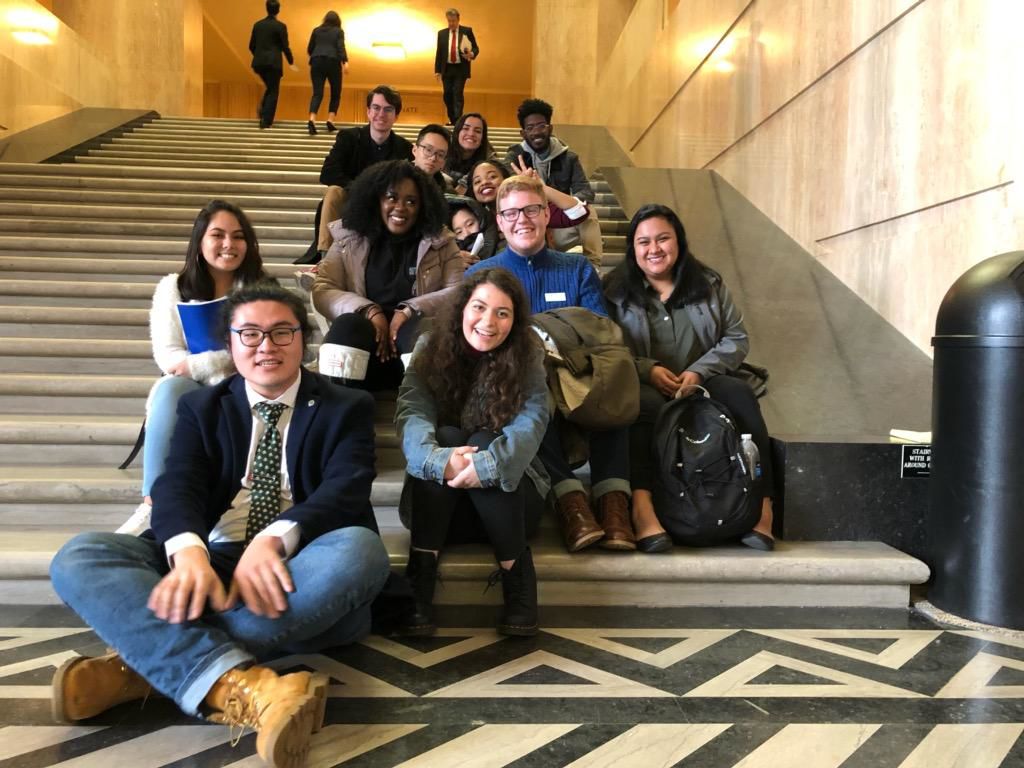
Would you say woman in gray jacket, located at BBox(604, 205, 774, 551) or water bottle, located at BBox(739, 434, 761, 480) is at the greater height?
woman in gray jacket, located at BBox(604, 205, 774, 551)

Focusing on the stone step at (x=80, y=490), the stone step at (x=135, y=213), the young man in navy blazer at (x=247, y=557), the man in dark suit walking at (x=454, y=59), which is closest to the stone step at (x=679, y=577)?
the stone step at (x=80, y=490)

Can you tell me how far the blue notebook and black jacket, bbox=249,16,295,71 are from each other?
7590 mm

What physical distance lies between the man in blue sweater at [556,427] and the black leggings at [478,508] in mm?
231

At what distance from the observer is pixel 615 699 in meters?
1.89

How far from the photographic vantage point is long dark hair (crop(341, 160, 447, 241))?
310 centimetres

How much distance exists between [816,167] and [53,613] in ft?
14.7

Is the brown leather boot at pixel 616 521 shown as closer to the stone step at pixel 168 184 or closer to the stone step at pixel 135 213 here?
the stone step at pixel 135 213

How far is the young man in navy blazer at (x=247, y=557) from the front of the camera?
5.33 feet

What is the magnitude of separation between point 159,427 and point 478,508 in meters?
0.99

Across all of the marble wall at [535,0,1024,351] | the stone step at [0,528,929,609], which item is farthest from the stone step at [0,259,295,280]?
the marble wall at [535,0,1024,351]

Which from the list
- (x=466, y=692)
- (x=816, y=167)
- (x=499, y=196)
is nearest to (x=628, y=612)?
(x=466, y=692)

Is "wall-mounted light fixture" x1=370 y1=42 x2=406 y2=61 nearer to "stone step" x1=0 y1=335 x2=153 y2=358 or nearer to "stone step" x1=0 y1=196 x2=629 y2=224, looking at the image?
"stone step" x1=0 y1=196 x2=629 y2=224

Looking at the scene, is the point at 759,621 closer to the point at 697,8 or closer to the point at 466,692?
the point at 466,692

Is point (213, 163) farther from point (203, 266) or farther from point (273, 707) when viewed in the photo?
point (273, 707)
